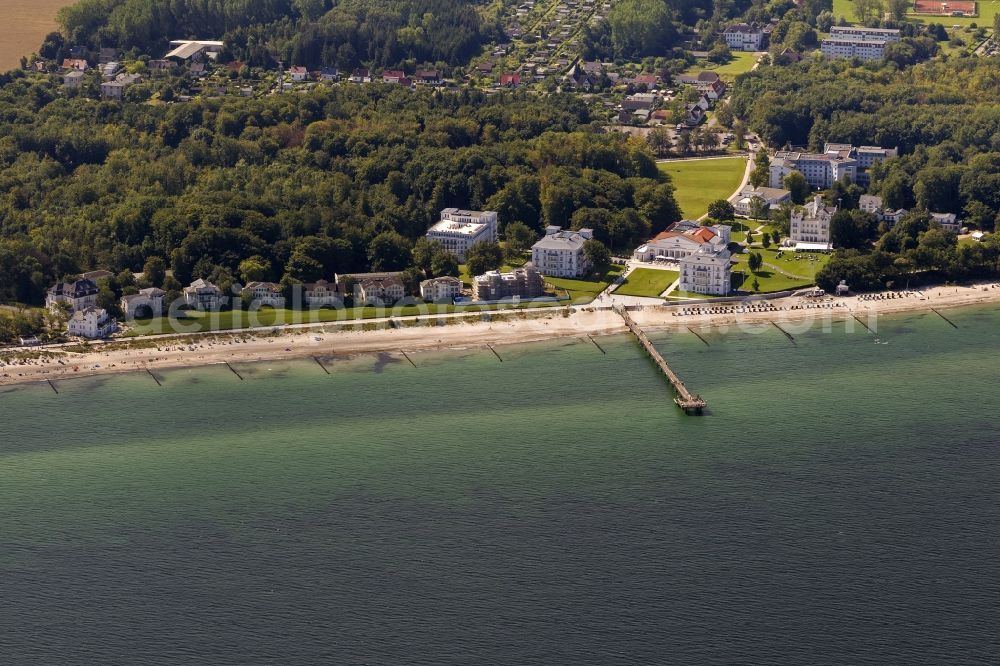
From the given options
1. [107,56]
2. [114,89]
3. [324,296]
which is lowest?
[324,296]

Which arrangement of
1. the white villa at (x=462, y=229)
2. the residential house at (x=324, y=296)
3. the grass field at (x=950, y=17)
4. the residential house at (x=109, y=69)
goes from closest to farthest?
the residential house at (x=324, y=296)
the white villa at (x=462, y=229)
the residential house at (x=109, y=69)
the grass field at (x=950, y=17)

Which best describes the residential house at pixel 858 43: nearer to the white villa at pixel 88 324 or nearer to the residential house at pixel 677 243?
the residential house at pixel 677 243

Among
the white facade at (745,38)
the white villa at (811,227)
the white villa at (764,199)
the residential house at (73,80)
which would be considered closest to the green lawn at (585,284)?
the white villa at (811,227)

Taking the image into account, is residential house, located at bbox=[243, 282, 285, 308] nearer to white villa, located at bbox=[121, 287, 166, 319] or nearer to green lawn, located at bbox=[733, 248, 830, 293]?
white villa, located at bbox=[121, 287, 166, 319]

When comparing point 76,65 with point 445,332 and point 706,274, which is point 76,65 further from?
point 706,274

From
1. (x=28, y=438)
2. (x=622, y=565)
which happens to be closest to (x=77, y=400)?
(x=28, y=438)

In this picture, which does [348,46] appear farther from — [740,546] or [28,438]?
[740,546]

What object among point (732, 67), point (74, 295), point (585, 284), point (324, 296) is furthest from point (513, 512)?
point (732, 67)
